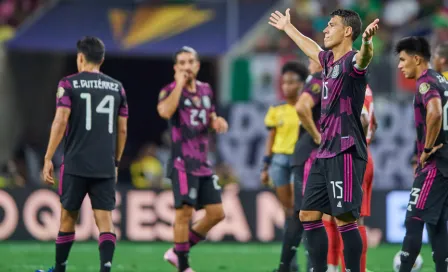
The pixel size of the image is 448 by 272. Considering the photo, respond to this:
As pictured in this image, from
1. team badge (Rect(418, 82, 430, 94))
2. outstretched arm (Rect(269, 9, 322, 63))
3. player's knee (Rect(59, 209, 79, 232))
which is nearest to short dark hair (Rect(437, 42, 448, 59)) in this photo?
team badge (Rect(418, 82, 430, 94))

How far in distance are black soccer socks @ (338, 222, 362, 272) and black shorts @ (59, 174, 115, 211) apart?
2195 millimetres

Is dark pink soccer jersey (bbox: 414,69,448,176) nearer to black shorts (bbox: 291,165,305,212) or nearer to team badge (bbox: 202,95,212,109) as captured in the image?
black shorts (bbox: 291,165,305,212)

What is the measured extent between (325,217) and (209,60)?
1326 cm

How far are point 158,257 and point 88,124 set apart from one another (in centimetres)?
462

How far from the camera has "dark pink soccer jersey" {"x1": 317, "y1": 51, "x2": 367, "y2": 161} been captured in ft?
28.3

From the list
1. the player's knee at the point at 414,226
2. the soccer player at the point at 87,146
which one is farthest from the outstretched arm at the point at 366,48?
the soccer player at the point at 87,146

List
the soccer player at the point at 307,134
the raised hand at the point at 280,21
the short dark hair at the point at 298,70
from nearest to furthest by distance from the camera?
the raised hand at the point at 280,21, the soccer player at the point at 307,134, the short dark hair at the point at 298,70

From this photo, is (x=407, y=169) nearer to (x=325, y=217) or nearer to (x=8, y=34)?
(x=8, y=34)

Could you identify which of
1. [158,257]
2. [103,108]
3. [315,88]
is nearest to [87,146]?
[103,108]

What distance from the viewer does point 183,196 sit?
10938 millimetres

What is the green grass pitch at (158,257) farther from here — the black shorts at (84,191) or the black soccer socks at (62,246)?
the black shorts at (84,191)

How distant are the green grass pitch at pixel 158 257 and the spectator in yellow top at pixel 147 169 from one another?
435 cm

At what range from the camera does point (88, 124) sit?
9680 mm

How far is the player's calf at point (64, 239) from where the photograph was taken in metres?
9.70
